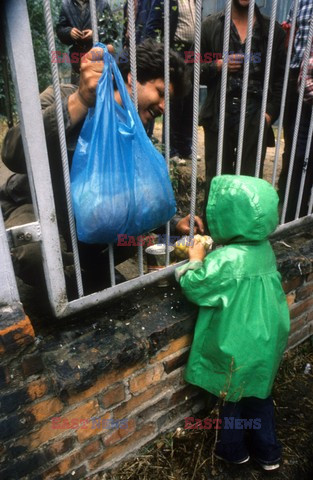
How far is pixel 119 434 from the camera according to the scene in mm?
1659

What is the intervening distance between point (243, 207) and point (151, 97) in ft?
2.31

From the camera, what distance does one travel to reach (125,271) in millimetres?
2779

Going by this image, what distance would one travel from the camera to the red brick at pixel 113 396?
5.03ft

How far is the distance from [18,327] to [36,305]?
14.5 inches

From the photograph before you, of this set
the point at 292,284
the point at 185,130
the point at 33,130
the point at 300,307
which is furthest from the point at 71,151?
the point at 185,130

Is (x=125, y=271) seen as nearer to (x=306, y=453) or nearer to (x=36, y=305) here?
(x=36, y=305)

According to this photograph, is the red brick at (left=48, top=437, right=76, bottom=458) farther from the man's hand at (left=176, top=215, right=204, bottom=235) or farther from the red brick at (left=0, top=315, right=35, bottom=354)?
the man's hand at (left=176, top=215, right=204, bottom=235)

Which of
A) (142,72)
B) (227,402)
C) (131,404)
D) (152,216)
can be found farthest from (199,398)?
(142,72)

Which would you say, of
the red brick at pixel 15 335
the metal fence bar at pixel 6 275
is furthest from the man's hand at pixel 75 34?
the red brick at pixel 15 335

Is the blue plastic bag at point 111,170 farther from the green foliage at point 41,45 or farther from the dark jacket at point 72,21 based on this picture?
the green foliage at point 41,45

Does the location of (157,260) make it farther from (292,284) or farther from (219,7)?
(219,7)

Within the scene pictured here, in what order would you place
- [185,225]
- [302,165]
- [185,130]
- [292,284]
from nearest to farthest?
[185,225], [292,284], [302,165], [185,130]

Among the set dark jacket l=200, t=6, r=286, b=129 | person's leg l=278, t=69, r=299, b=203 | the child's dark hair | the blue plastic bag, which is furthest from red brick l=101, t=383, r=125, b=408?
person's leg l=278, t=69, r=299, b=203

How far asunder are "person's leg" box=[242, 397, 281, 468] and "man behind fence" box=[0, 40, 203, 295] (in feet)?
3.02
